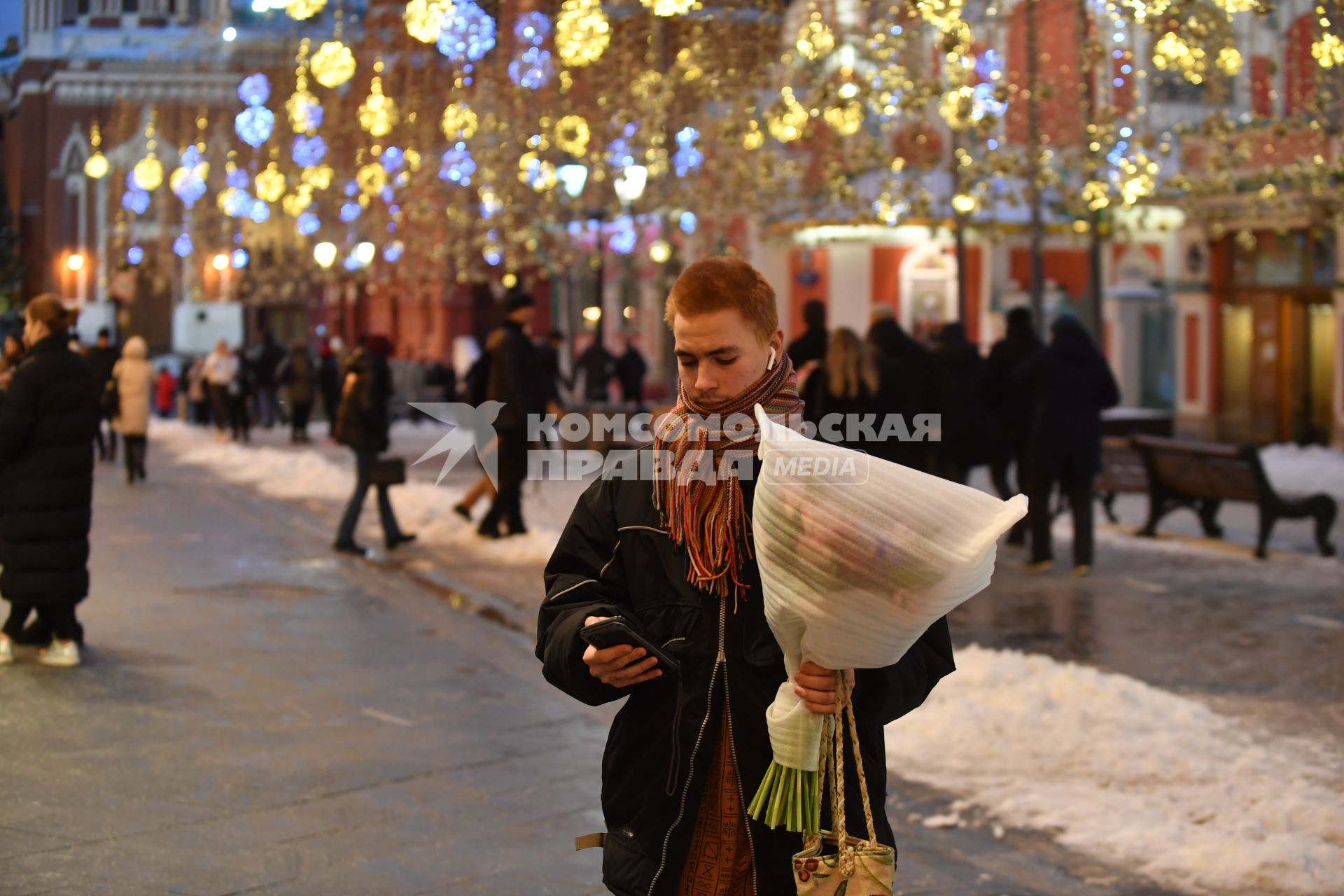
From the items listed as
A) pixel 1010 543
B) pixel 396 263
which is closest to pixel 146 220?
pixel 396 263

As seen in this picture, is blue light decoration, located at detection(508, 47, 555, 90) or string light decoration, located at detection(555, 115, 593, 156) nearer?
string light decoration, located at detection(555, 115, 593, 156)

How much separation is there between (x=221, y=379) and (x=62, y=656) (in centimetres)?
2219

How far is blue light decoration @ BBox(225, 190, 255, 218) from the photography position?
27344 mm

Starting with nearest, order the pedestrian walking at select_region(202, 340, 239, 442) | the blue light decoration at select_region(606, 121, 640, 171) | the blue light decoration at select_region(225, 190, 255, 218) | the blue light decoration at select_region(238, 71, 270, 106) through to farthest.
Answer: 1. the blue light decoration at select_region(606, 121, 640, 171)
2. the blue light decoration at select_region(238, 71, 270, 106)
3. the blue light decoration at select_region(225, 190, 255, 218)
4. the pedestrian walking at select_region(202, 340, 239, 442)

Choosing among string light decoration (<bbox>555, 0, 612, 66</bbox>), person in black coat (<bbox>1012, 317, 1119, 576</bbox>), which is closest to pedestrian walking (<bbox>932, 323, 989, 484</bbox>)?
person in black coat (<bbox>1012, 317, 1119, 576</bbox>)

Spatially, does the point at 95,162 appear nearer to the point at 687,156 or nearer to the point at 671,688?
the point at 687,156

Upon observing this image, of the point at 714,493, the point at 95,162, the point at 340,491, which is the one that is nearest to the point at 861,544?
the point at 714,493

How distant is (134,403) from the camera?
21.5 meters

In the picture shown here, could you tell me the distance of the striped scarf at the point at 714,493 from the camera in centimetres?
328

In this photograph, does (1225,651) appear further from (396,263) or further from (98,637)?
(396,263)

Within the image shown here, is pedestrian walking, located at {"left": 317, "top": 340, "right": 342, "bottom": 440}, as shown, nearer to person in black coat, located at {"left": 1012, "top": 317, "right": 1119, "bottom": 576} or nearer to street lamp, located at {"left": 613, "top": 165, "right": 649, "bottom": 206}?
street lamp, located at {"left": 613, "top": 165, "right": 649, "bottom": 206}

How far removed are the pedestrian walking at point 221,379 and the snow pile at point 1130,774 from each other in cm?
2387

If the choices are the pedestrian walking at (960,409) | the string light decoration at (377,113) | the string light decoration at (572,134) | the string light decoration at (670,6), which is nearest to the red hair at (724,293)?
the string light decoration at (670,6)

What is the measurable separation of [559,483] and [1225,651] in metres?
12.2
